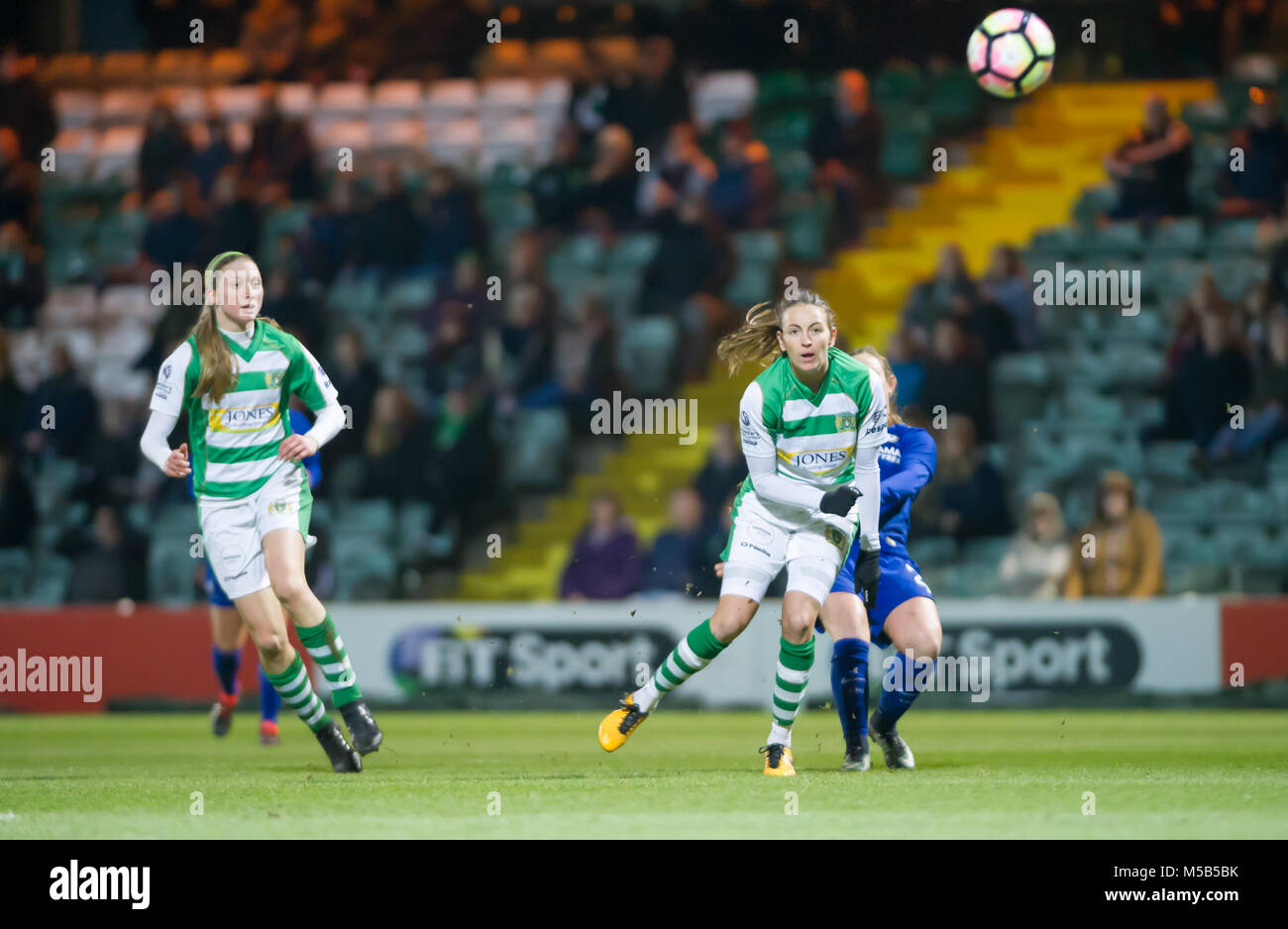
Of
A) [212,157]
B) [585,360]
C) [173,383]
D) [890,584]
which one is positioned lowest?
[890,584]

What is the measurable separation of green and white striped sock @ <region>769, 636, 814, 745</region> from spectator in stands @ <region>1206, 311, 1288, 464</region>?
26.0ft

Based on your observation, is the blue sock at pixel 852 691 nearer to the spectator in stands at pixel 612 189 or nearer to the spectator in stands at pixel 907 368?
the spectator in stands at pixel 907 368

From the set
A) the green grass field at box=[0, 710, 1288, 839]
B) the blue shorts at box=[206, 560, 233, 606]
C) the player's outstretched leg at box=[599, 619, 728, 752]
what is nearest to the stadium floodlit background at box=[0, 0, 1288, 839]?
the green grass field at box=[0, 710, 1288, 839]

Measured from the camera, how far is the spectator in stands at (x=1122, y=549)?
1320cm

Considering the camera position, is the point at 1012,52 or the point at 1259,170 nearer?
the point at 1012,52

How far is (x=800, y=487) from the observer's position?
7.32 m

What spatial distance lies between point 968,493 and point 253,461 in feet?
24.8

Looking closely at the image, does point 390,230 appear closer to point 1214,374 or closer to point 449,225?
point 449,225

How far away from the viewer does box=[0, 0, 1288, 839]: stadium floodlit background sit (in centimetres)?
1352

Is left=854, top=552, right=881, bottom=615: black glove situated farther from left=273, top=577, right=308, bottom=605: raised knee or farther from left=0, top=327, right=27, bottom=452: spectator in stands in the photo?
left=0, top=327, right=27, bottom=452: spectator in stands

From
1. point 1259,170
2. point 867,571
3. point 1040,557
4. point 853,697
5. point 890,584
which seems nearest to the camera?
point 867,571

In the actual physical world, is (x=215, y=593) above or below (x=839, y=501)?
below

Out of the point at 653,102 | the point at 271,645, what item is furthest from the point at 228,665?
the point at 653,102

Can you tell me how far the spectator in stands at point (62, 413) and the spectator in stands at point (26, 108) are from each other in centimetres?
394
